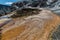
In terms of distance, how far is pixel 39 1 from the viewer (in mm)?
1841

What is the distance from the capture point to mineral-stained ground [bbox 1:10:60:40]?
0.67 m

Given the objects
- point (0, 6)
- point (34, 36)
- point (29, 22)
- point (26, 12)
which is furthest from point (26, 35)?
point (0, 6)

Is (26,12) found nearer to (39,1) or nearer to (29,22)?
(29,22)

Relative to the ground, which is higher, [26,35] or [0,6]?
[26,35]

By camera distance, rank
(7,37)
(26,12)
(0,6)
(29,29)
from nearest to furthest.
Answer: (7,37)
(29,29)
(26,12)
(0,6)

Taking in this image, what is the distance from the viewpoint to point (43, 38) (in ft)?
2.42

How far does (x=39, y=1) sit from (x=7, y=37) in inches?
49.1

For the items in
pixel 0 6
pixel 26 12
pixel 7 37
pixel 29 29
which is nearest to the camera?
pixel 7 37

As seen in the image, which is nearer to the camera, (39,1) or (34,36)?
(34,36)

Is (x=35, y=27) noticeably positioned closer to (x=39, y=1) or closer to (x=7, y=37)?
(x=7, y=37)

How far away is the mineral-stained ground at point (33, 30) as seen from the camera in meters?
0.67

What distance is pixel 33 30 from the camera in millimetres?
749

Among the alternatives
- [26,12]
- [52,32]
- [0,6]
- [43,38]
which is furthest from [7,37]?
[0,6]

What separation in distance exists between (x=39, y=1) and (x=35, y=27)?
1.09 metres
